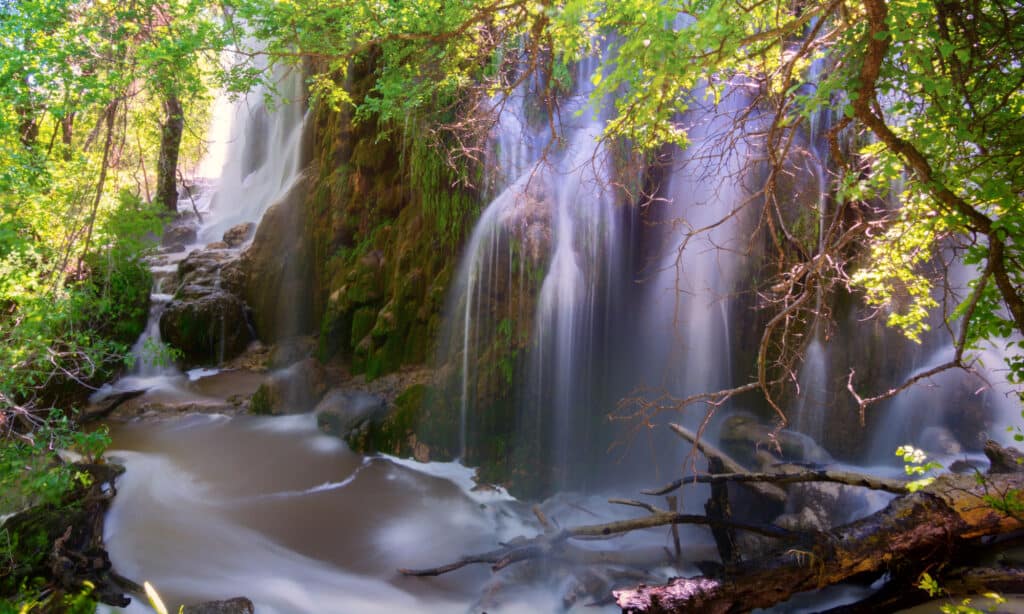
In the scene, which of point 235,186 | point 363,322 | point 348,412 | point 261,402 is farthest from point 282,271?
point 235,186

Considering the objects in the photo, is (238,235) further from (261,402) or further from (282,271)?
(261,402)

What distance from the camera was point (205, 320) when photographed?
10930 mm

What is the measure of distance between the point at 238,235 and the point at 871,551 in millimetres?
14735

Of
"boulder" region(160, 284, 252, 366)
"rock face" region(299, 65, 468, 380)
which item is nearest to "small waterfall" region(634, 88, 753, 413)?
"rock face" region(299, 65, 468, 380)

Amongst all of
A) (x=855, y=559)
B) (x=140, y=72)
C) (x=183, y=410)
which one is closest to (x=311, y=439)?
(x=183, y=410)

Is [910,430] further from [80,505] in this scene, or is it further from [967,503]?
[80,505]

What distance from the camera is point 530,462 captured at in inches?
290

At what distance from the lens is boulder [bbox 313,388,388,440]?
27.3 feet

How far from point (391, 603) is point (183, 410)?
247 inches

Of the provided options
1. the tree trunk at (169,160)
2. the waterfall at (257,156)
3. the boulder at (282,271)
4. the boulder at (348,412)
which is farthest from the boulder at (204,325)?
the tree trunk at (169,160)

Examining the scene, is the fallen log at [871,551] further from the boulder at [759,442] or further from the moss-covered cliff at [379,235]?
the moss-covered cliff at [379,235]

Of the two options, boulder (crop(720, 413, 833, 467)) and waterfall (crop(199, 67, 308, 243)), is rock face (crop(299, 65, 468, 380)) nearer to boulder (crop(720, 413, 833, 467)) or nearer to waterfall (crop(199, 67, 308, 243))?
waterfall (crop(199, 67, 308, 243))

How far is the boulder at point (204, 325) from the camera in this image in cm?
1079

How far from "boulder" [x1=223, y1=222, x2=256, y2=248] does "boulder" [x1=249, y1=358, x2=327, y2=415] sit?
580 cm
